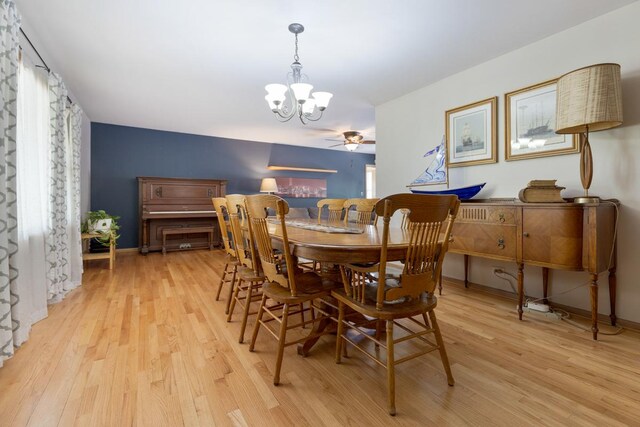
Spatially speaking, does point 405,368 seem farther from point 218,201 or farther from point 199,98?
point 199,98

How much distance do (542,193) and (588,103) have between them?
665 millimetres

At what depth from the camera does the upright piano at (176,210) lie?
5367mm

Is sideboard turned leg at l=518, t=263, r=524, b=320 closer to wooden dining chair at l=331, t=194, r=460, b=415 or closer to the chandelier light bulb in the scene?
wooden dining chair at l=331, t=194, r=460, b=415

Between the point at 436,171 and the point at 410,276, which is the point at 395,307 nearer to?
the point at 410,276

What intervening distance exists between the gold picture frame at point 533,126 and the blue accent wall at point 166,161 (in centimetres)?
511

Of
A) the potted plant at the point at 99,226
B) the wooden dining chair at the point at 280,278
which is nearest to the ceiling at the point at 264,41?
the wooden dining chair at the point at 280,278

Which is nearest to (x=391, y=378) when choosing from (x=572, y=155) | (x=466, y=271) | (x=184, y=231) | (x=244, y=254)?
(x=244, y=254)

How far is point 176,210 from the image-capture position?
18.4 ft

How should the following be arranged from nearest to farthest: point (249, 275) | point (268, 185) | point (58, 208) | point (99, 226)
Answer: point (249, 275) → point (58, 208) → point (99, 226) → point (268, 185)

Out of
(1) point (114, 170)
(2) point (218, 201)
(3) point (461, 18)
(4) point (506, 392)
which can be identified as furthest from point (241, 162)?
(4) point (506, 392)

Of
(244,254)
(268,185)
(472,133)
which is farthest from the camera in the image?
(268,185)

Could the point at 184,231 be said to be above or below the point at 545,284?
above

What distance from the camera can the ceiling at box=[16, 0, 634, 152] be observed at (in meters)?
2.18

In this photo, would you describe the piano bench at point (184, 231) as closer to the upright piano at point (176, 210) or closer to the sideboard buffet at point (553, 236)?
the upright piano at point (176, 210)
